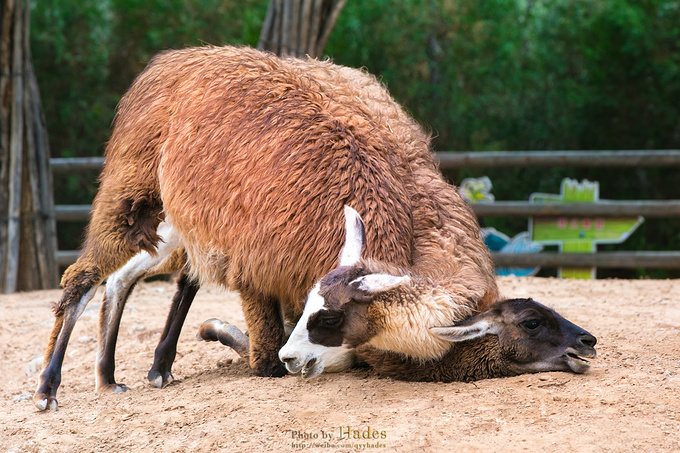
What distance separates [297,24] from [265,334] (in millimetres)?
4696

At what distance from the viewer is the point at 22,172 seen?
830 centimetres

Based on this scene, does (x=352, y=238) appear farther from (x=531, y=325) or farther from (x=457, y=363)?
(x=531, y=325)

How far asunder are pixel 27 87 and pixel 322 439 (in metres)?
6.49

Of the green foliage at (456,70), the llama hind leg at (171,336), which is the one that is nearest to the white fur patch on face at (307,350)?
the llama hind leg at (171,336)

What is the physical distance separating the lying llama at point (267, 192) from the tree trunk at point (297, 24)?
120 inches

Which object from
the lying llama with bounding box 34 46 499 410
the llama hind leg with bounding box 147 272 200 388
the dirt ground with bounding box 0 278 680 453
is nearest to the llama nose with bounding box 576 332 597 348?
the dirt ground with bounding box 0 278 680 453

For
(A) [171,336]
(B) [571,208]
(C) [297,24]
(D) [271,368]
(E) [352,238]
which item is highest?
(C) [297,24]

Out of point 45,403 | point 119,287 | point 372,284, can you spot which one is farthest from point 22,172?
point 372,284

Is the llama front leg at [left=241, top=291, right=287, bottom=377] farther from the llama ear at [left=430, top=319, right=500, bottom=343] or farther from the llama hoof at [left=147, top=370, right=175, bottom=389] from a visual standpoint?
the llama ear at [left=430, top=319, right=500, bottom=343]

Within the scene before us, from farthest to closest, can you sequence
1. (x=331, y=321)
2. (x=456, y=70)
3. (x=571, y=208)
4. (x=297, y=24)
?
(x=456, y=70)
(x=571, y=208)
(x=297, y=24)
(x=331, y=321)

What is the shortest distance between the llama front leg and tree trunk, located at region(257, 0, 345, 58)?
4357 millimetres

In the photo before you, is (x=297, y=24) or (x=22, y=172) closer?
(x=297, y=24)

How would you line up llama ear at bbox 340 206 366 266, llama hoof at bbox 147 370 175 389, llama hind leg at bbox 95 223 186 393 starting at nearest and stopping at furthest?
llama ear at bbox 340 206 366 266 → llama hoof at bbox 147 370 175 389 → llama hind leg at bbox 95 223 186 393

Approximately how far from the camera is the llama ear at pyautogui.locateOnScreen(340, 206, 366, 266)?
3.63 metres
